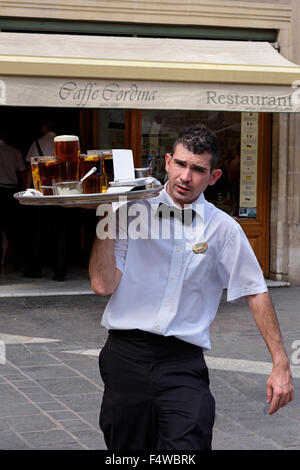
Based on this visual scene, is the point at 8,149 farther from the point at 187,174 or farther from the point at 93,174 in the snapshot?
the point at 93,174

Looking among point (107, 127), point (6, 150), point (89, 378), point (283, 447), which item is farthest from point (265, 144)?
point (283, 447)

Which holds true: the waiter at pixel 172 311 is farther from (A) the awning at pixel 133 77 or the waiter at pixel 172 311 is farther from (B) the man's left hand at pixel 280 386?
(A) the awning at pixel 133 77

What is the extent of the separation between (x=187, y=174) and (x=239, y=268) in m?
0.44

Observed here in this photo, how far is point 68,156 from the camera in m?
3.04

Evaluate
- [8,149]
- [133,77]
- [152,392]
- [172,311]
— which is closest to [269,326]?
[172,311]

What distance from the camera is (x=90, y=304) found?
9.77 m

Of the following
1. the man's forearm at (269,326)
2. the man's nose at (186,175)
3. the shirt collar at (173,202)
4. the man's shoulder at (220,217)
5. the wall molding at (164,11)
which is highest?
the wall molding at (164,11)

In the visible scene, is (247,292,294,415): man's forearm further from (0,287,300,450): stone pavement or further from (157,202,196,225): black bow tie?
(0,287,300,450): stone pavement

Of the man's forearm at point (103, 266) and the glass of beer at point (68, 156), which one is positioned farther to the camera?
the man's forearm at point (103, 266)

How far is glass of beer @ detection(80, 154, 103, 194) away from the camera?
2.99 m

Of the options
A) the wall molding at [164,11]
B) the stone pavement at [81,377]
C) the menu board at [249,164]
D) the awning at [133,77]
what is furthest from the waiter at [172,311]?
the menu board at [249,164]

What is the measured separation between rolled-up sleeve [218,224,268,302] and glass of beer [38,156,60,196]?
815 millimetres

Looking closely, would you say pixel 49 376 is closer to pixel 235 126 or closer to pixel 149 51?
pixel 149 51

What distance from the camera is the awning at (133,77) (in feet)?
29.7
